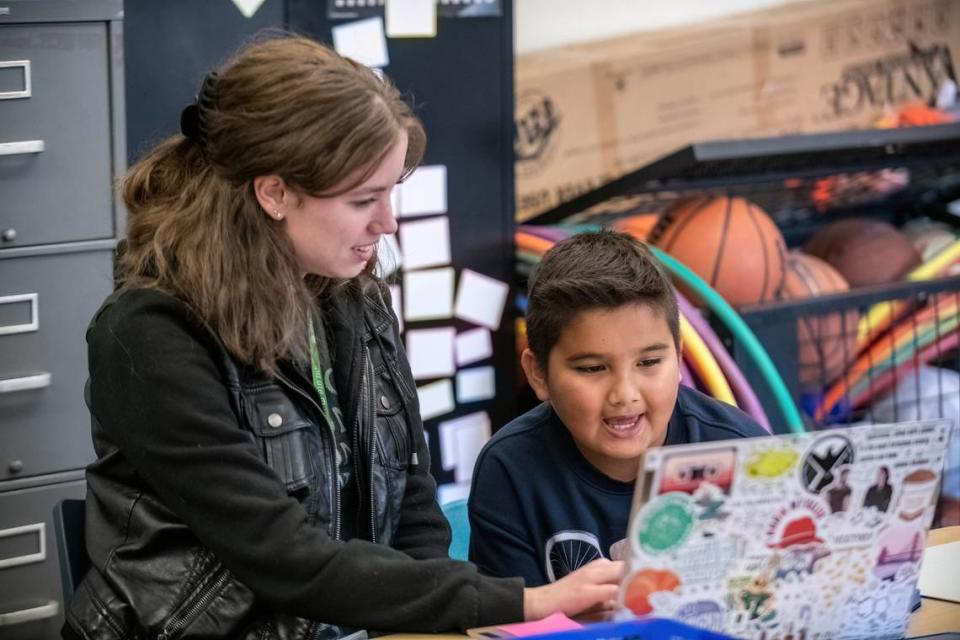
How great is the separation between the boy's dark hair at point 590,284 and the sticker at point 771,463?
60 cm

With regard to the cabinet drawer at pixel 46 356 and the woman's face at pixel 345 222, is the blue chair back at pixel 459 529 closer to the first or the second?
the woman's face at pixel 345 222

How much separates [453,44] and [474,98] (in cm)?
14

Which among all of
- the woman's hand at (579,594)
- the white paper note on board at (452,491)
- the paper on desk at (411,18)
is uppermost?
the paper on desk at (411,18)

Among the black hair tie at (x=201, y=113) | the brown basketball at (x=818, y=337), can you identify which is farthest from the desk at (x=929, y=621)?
the brown basketball at (x=818, y=337)

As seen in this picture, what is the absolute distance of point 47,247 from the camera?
2.65 meters

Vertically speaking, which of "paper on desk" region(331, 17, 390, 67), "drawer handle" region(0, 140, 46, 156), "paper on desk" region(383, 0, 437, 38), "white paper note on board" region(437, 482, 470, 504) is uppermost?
"paper on desk" region(383, 0, 437, 38)

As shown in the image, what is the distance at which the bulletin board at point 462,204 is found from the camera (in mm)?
3307

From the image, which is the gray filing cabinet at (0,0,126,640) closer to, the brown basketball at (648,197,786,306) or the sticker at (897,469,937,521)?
the brown basketball at (648,197,786,306)

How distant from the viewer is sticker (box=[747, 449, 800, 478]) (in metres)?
1.29

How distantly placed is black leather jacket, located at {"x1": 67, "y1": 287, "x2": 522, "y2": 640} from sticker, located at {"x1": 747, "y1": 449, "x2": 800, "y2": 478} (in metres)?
0.35

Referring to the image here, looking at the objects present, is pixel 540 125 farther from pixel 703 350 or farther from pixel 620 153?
pixel 703 350

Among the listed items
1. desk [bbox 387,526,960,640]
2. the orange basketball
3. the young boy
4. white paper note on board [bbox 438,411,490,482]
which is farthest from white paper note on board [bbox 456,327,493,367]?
desk [bbox 387,526,960,640]

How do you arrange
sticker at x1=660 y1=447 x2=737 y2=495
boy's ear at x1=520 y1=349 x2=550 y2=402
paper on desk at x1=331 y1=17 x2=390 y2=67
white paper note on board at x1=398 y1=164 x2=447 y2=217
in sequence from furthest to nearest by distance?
white paper note on board at x1=398 y1=164 x2=447 y2=217, paper on desk at x1=331 y1=17 x2=390 y2=67, boy's ear at x1=520 y1=349 x2=550 y2=402, sticker at x1=660 y1=447 x2=737 y2=495

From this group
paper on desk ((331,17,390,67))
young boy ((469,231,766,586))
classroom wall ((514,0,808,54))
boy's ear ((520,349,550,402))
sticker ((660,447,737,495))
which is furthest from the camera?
classroom wall ((514,0,808,54))
